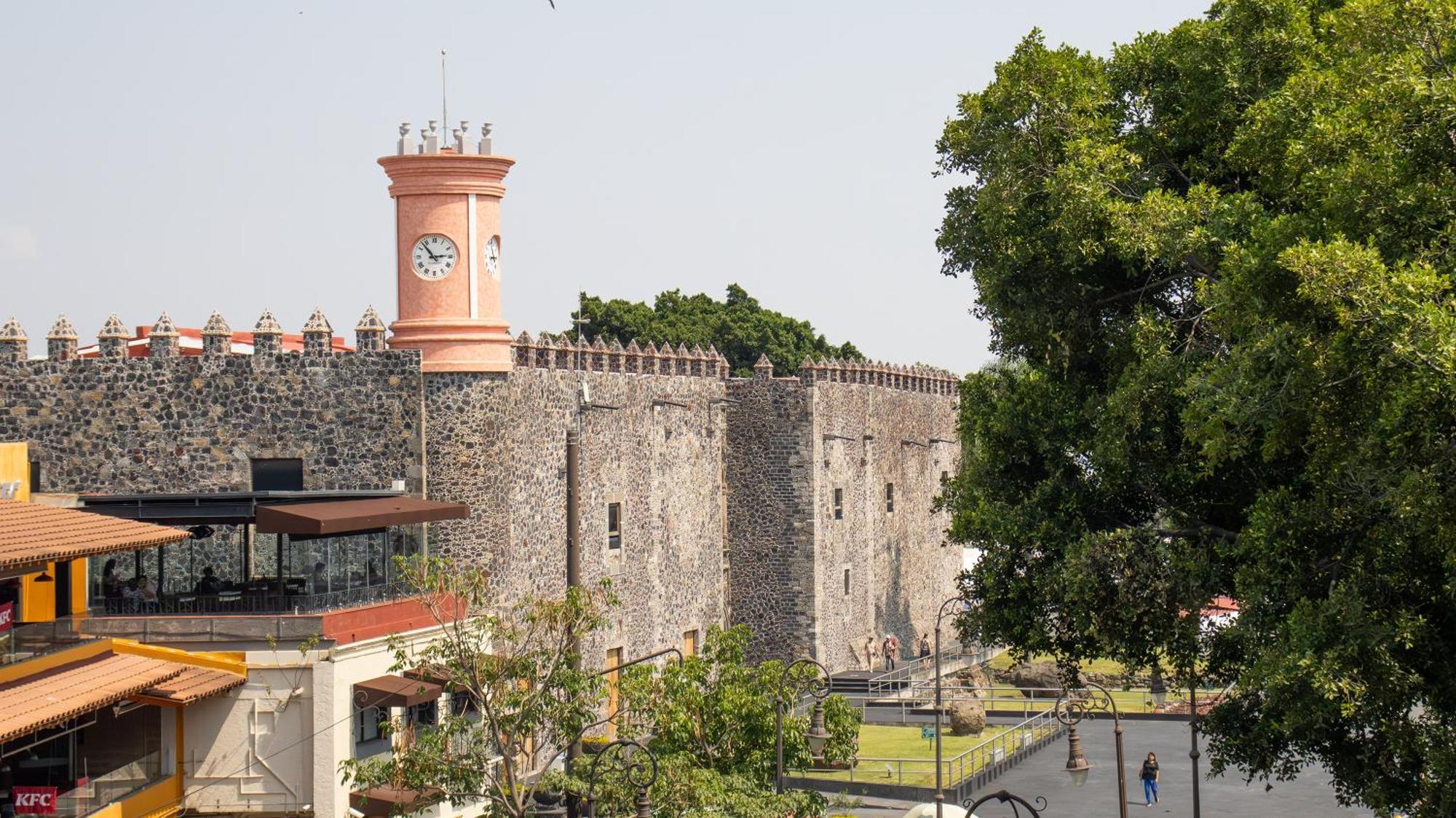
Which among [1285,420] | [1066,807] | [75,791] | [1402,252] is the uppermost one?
[1402,252]

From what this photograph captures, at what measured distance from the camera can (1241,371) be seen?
15.6m

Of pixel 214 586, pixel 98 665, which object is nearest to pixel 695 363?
pixel 214 586

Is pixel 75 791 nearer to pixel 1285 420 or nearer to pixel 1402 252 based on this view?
pixel 1285 420

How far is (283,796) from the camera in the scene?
23844mm

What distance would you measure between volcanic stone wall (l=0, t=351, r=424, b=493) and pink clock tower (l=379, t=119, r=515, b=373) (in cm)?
61

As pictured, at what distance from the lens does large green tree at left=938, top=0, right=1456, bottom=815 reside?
1450 cm

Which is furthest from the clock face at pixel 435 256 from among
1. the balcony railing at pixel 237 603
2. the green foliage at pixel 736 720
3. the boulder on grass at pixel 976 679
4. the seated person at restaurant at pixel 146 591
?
the boulder on grass at pixel 976 679

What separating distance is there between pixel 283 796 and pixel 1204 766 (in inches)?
709

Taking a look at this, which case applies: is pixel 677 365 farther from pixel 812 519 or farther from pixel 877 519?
pixel 877 519

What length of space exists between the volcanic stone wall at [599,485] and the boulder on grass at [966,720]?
567cm

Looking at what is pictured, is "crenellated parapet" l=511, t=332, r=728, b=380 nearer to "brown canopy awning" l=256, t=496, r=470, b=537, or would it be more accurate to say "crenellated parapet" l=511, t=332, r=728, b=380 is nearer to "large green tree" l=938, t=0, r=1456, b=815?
"brown canopy awning" l=256, t=496, r=470, b=537

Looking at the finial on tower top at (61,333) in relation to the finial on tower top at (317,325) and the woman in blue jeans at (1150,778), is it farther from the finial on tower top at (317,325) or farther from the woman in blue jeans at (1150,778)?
the woman in blue jeans at (1150,778)

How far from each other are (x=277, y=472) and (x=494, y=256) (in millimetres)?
4814

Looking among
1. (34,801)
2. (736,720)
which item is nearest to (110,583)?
(34,801)
